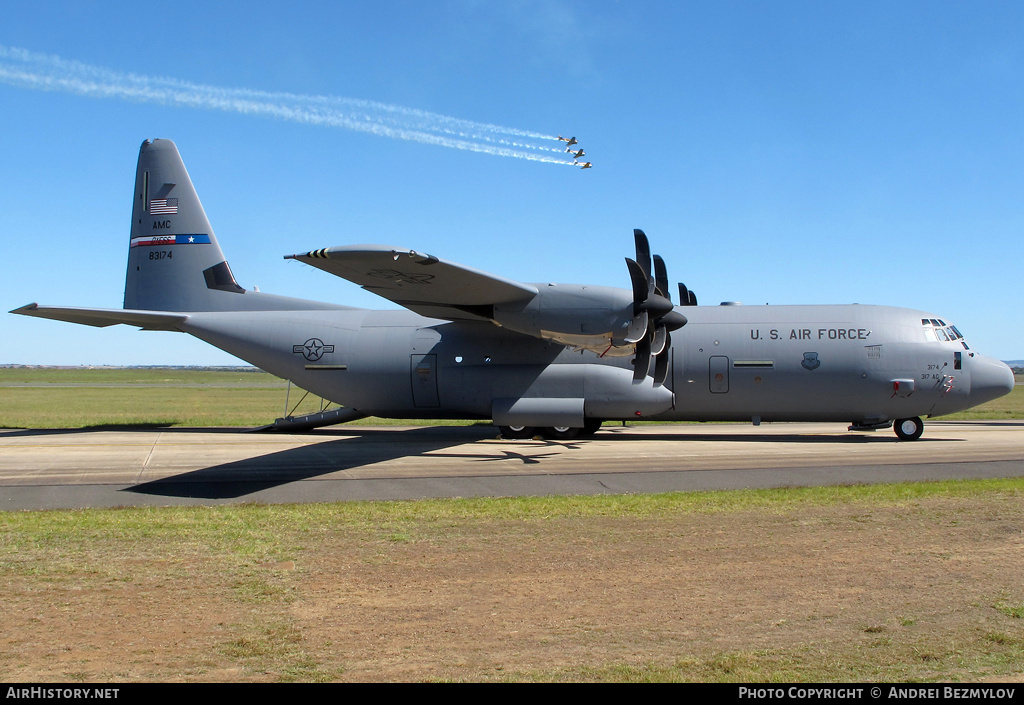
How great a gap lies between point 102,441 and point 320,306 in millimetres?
7179

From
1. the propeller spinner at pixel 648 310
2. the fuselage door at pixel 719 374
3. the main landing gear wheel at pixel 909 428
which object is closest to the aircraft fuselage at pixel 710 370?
the fuselage door at pixel 719 374

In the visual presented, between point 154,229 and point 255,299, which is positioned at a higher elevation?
point 154,229

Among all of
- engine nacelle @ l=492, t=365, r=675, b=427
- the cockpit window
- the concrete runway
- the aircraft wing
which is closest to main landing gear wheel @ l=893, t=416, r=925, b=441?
the concrete runway

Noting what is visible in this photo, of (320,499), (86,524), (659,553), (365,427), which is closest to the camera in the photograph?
(659,553)

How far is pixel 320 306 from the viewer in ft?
74.7

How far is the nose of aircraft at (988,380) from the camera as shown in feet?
64.7

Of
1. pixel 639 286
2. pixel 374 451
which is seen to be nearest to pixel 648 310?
pixel 639 286

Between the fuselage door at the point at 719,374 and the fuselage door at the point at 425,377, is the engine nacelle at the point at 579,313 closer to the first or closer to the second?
the fuselage door at the point at 719,374

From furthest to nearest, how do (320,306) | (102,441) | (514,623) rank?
(320,306)
(102,441)
(514,623)

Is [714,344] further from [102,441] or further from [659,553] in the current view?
A: [102,441]

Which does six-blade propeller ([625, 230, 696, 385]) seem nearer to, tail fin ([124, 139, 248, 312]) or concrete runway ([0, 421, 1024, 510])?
concrete runway ([0, 421, 1024, 510])

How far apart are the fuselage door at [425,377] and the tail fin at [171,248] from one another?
6.44 m

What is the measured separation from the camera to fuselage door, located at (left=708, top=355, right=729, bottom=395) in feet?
65.2
